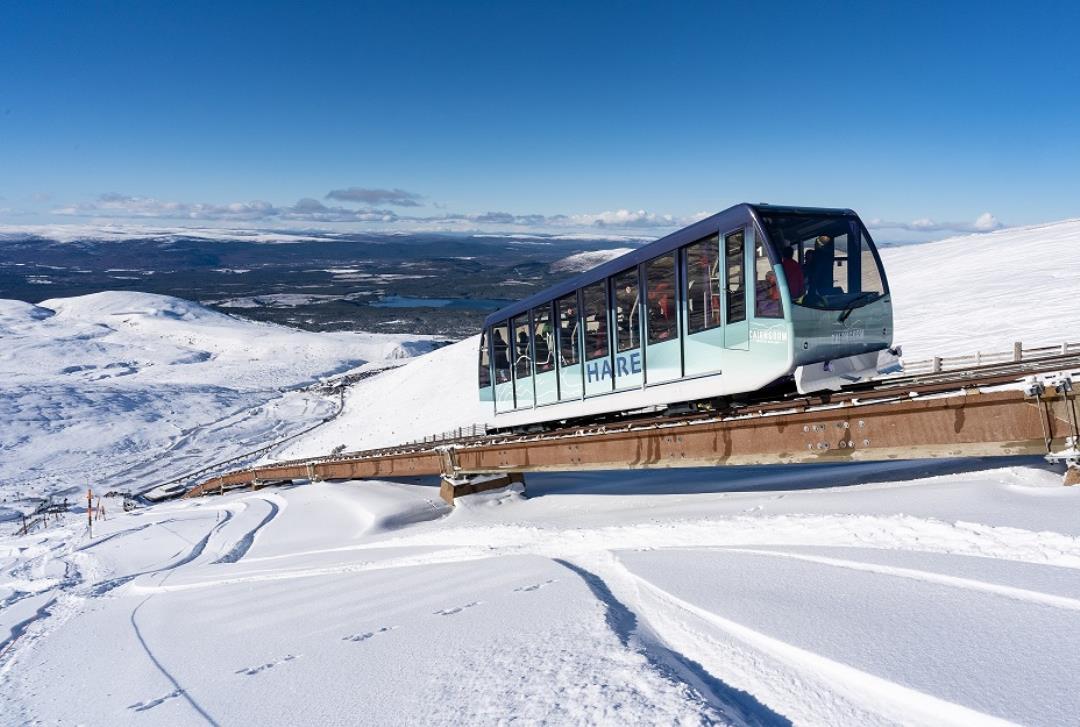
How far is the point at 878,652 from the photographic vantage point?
10.8ft

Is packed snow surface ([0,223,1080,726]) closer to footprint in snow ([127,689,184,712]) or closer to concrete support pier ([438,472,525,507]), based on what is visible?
footprint in snow ([127,689,184,712])

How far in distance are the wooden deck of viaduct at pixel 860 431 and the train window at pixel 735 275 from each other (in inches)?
50.7

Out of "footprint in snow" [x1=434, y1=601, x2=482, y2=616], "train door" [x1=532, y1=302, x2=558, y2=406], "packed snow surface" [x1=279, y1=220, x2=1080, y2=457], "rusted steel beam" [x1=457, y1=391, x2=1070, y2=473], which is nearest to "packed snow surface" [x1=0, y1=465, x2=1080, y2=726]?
"footprint in snow" [x1=434, y1=601, x2=482, y2=616]

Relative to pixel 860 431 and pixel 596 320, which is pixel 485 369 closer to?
pixel 596 320

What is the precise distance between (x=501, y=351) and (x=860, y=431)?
9.14 metres

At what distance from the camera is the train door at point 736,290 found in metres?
8.15

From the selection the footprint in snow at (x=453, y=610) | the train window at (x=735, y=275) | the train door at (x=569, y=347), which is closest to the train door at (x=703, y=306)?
the train window at (x=735, y=275)

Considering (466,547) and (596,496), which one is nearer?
(466,547)

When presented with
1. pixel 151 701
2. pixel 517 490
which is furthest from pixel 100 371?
pixel 151 701

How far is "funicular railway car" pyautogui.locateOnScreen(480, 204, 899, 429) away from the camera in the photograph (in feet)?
25.9

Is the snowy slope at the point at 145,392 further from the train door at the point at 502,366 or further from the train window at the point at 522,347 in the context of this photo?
the train window at the point at 522,347

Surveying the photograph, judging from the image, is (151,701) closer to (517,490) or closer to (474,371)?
(517,490)

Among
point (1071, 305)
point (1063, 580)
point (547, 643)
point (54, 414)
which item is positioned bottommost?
point (54, 414)

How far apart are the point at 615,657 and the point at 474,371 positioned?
45065 millimetres
